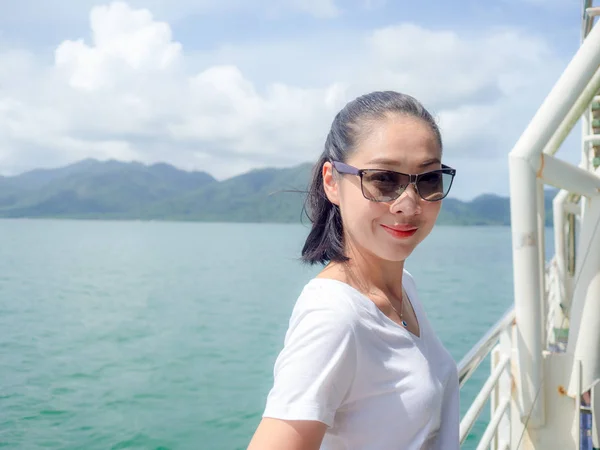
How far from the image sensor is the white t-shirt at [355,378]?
81cm

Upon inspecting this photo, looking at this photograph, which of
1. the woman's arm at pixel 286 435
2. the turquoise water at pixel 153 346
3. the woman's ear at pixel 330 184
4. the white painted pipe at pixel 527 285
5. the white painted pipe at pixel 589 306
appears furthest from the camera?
the turquoise water at pixel 153 346

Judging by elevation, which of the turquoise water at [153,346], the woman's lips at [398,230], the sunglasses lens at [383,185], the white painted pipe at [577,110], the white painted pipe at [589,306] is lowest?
the turquoise water at [153,346]

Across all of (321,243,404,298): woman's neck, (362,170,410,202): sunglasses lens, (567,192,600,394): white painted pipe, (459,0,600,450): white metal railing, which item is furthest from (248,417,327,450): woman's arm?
(567,192,600,394): white painted pipe

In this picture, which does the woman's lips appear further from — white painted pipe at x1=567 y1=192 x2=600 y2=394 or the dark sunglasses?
white painted pipe at x1=567 y1=192 x2=600 y2=394

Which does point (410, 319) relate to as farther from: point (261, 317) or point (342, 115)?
point (261, 317)

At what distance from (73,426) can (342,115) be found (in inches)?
472

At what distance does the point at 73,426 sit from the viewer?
37.4 feet

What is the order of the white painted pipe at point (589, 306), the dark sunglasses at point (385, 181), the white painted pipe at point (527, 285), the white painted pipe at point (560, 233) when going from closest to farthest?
the dark sunglasses at point (385, 181) < the white painted pipe at point (527, 285) < the white painted pipe at point (589, 306) < the white painted pipe at point (560, 233)

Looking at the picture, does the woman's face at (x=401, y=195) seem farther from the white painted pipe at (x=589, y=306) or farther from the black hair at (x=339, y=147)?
the white painted pipe at (x=589, y=306)

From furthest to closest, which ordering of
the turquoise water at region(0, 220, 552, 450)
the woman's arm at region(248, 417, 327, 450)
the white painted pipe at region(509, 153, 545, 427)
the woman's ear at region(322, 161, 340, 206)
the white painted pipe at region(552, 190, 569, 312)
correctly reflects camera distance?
the turquoise water at region(0, 220, 552, 450)
the white painted pipe at region(552, 190, 569, 312)
the white painted pipe at region(509, 153, 545, 427)
the woman's ear at region(322, 161, 340, 206)
the woman's arm at region(248, 417, 327, 450)

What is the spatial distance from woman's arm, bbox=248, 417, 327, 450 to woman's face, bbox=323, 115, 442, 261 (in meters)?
0.38

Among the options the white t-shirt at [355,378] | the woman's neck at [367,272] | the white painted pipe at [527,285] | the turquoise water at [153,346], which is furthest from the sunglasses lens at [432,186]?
the white painted pipe at [527,285]

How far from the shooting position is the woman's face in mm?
1044

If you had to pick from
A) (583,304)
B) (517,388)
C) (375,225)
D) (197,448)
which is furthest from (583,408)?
(197,448)
